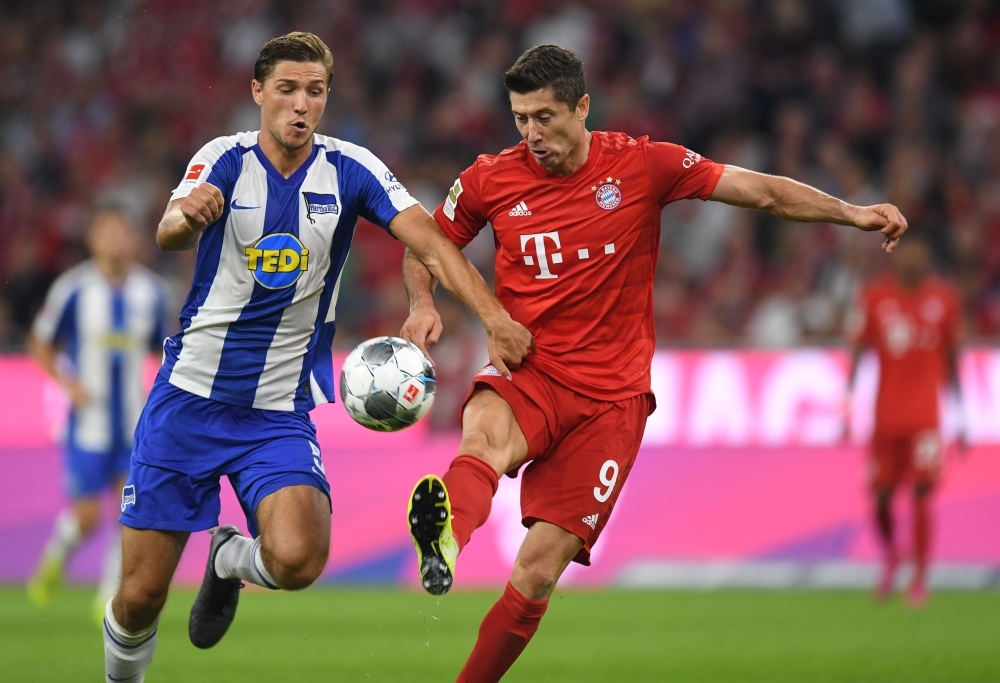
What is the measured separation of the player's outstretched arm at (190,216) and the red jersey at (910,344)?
7.47 metres

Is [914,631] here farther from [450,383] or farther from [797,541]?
[450,383]

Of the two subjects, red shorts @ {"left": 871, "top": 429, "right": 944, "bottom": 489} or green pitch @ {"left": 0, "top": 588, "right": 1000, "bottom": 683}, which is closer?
green pitch @ {"left": 0, "top": 588, "right": 1000, "bottom": 683}

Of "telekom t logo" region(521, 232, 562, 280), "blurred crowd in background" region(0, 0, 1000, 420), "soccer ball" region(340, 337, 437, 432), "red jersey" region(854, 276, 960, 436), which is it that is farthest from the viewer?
"blurred crowd in background" region(0, 0, 1000, 420)

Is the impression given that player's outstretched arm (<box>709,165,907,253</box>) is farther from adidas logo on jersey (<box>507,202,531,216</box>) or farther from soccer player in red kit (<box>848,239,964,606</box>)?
soccer player in red kit (<box>848,239,964,606</box>)

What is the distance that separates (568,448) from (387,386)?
869mm

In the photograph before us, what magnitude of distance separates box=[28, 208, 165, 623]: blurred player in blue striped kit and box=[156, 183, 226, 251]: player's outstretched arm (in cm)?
545

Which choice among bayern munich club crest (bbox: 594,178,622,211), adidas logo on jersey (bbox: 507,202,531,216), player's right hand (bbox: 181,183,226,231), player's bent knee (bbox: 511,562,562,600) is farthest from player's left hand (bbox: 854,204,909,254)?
player's right hand (bbox: 181,183,226,231)

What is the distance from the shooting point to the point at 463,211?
6.15m

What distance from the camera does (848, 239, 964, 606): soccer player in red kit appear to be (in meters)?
11.3

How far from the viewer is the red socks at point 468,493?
5254 mm

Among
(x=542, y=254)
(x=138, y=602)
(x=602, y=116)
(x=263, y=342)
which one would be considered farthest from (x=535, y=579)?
(x=602, y=116)

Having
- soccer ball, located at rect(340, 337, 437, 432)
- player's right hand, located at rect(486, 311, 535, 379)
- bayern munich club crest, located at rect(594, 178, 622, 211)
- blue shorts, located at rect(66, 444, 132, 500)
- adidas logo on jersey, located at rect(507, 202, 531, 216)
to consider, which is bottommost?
blue shorts, located at rect(66, 444, 132, 500)

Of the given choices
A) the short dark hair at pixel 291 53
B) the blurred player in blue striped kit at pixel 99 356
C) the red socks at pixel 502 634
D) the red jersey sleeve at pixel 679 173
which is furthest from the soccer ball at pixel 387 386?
the blurred player in blue striped kit at pixel 99 356

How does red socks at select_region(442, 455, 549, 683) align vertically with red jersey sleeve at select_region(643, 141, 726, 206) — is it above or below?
below
